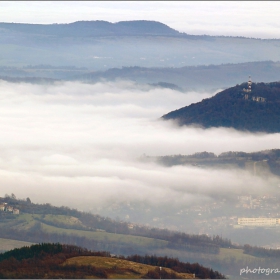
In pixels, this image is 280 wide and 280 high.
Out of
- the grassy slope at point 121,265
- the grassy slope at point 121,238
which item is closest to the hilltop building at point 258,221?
the grassy slope at point 121,238

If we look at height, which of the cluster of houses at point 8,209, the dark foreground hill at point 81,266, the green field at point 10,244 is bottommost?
the dark foreground hill at point 81,266

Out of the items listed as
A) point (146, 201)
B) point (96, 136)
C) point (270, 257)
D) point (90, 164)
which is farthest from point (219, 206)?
point (96, 136)

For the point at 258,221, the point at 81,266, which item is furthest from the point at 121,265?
the point at 258,221

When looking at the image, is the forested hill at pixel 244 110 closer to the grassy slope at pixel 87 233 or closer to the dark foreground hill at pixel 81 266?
the grassy slope at pixel 87 233

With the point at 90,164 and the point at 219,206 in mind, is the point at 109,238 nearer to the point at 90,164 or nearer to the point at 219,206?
the point at 219,206

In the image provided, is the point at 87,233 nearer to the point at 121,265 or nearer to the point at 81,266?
the point at 121,265

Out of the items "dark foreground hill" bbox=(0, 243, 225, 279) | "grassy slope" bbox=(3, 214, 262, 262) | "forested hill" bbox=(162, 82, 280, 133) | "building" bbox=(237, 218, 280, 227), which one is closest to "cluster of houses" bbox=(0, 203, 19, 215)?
"grassy slope" bbox=(3, 214, 262, 262)
